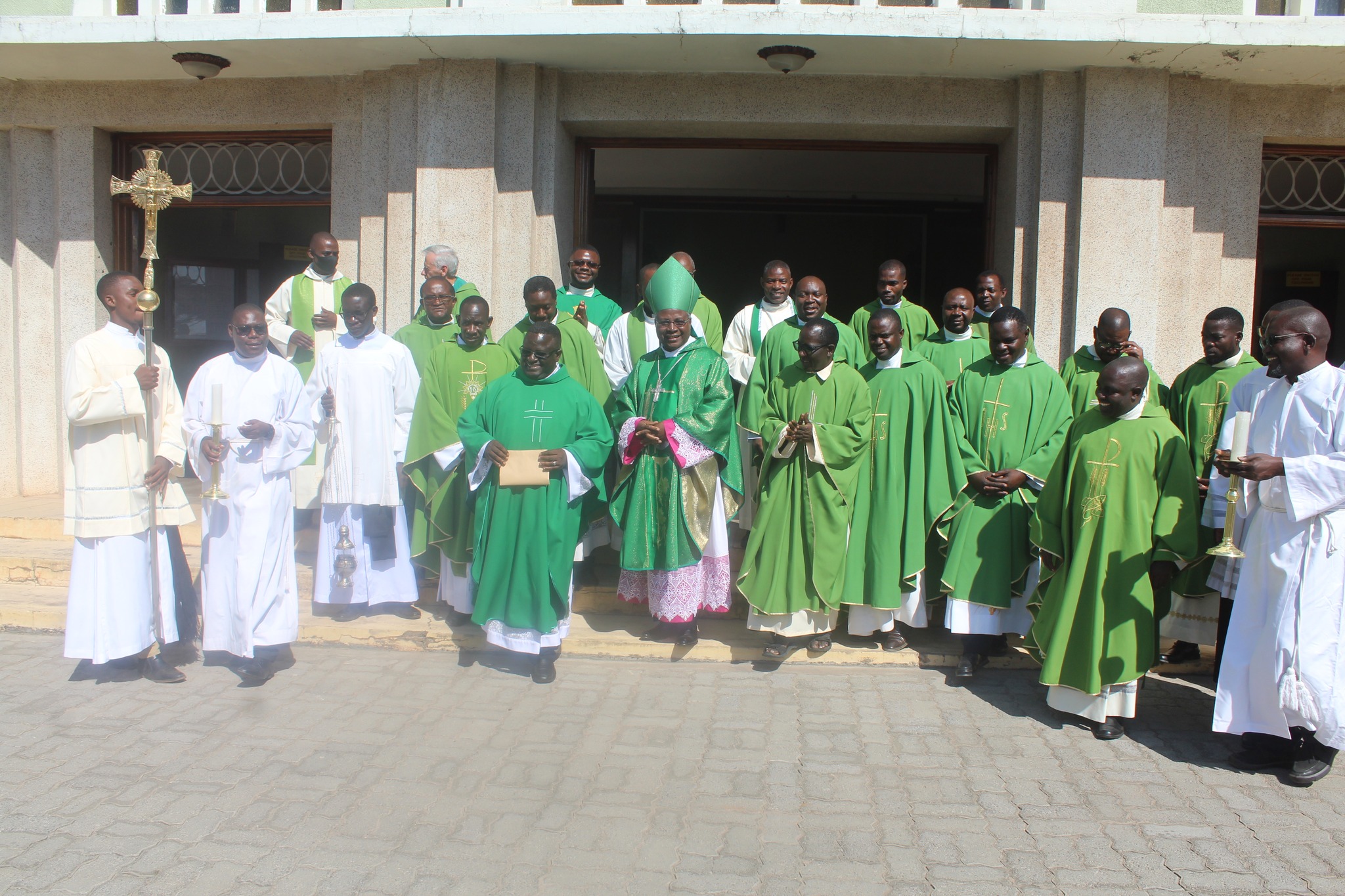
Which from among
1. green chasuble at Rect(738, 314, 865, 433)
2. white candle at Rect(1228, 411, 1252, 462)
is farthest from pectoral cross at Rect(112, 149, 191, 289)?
white candle at Rect(1228, 411, 1252, 462)

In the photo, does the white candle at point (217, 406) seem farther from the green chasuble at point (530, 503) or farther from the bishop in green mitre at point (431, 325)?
the bishop in green mitre at point (431, 325)

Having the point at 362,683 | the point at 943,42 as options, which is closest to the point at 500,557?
the point at 362,683

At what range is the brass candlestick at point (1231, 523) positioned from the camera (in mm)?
3910

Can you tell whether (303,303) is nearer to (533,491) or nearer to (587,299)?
(587,299)

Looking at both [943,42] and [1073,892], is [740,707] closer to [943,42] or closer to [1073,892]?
[1073,892]

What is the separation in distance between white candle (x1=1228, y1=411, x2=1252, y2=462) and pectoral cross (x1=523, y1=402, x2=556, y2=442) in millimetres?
3347

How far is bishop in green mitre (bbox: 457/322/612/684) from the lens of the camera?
523cm

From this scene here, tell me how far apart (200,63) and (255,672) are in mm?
5087

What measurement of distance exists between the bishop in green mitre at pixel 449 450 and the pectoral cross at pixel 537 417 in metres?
0.70

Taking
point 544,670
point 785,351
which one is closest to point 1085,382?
point 785,351

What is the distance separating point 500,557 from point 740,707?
5.11 feet

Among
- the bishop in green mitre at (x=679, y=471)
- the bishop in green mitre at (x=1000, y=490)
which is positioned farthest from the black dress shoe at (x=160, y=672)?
the bishop in green mitre at (x=1000, y=490)

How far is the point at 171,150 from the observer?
8742mm

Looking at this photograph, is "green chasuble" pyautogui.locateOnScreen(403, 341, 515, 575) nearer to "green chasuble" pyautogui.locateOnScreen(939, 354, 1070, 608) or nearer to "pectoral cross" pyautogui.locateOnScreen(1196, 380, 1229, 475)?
"green chasuble" pyautogui.locateOnScreen(939, 354, 1070, 608)
